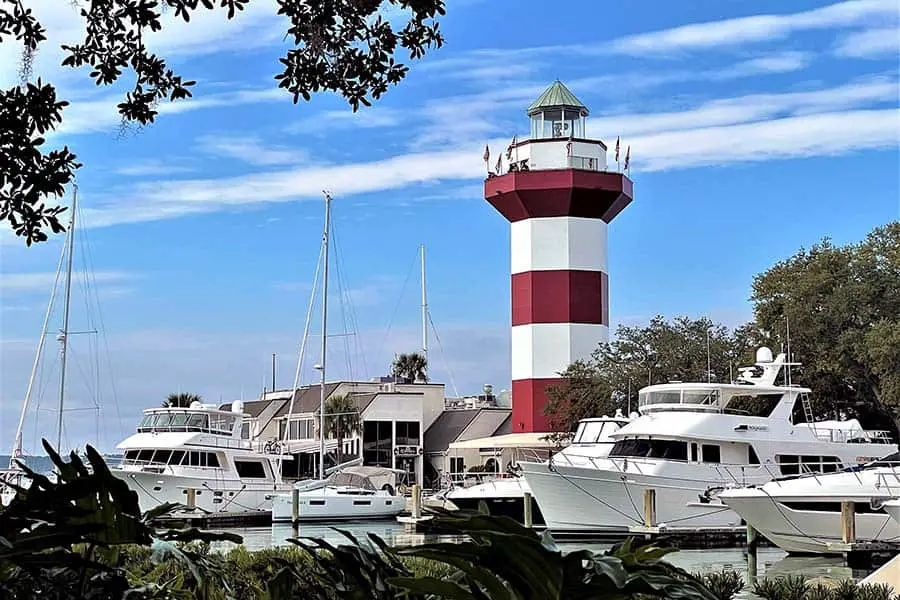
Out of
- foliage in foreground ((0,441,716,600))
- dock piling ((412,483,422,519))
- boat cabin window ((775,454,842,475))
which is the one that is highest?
boat cabin window ((775,454,842,475))

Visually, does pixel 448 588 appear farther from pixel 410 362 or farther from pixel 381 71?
pixel 410 362

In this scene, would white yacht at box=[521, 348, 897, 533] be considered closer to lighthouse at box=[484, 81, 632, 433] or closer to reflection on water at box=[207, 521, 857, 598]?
reflection on water at box=[207, 521, 857, 598]

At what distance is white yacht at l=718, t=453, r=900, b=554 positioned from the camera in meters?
25.2

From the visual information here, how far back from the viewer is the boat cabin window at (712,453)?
30609mm

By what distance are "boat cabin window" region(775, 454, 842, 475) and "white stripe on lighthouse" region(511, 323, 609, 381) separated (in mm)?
14138

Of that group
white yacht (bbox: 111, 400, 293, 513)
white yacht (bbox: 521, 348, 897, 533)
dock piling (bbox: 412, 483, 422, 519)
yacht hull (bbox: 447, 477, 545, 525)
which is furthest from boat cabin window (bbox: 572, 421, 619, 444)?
white yacht (bbox: 111, 400, 293, 513)

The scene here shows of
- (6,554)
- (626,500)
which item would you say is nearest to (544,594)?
(6,554)

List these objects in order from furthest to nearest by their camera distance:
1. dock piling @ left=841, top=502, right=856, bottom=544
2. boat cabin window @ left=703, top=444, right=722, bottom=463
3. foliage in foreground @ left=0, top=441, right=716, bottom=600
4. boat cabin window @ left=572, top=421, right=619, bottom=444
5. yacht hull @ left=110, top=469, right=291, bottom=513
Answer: yacht hull @ left=110, top=469, right=291, bottom=513 → boat cabin window @ left=572, top=421, right=619, bottom=444 → boat cabin window @ left=703, top=444, right=722, bottom=463 → dock piling @ left=841, top=502, right=856, bottom=544 → foliage in foreground @ left=0, top=441, right=716, bottom=600

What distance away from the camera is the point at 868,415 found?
4278cm

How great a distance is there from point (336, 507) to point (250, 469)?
136 inches

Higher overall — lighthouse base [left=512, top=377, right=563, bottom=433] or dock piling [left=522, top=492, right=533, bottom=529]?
lighthouse base [left=512, top=377, right=563, bottom=433]

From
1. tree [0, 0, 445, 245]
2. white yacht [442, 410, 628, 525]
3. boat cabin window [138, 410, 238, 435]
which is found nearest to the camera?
tree [0, 0, 445, 245]

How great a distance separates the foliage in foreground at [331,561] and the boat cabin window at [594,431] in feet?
95.9

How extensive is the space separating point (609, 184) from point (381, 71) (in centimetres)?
4218
